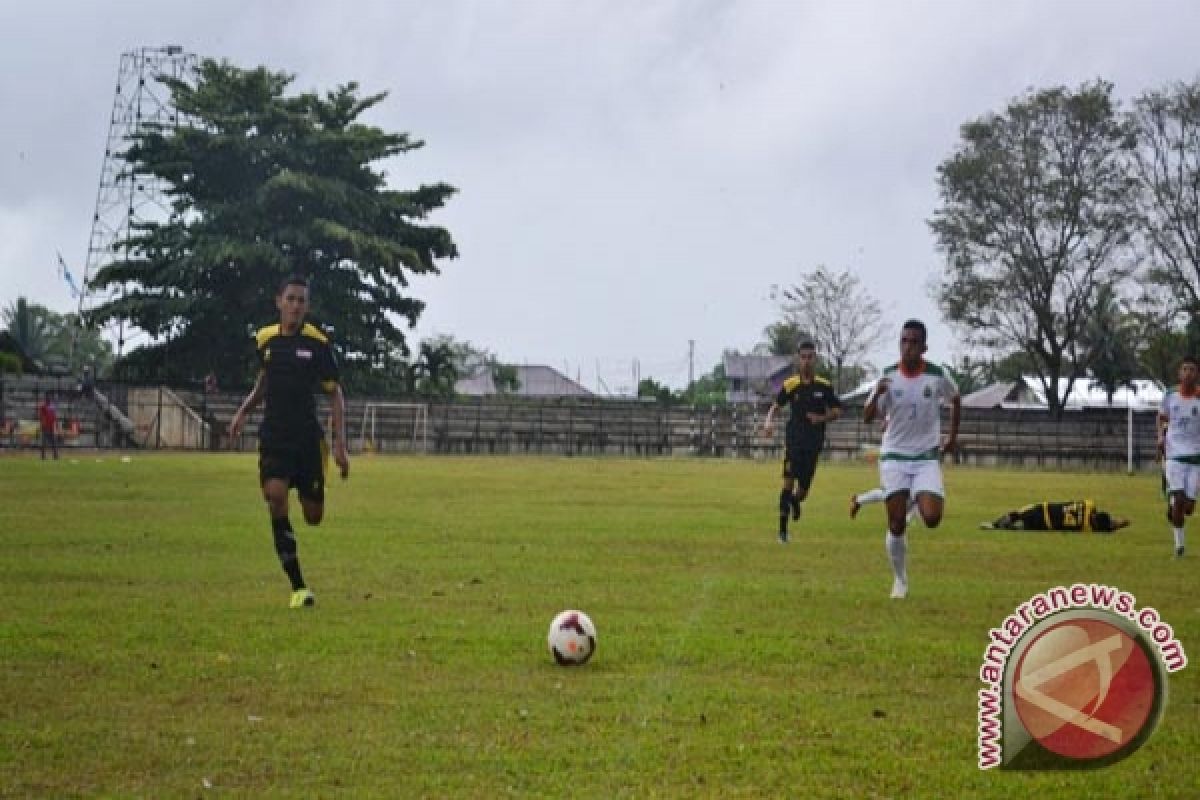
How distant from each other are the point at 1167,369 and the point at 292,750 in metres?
75.1

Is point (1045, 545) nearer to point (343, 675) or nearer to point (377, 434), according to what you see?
point (343, 675)

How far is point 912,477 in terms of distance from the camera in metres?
14.2

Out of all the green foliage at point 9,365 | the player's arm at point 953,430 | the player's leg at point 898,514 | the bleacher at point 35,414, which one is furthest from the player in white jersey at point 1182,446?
the green foliage at point 9,365

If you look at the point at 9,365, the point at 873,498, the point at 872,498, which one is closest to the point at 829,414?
the point at 872,498

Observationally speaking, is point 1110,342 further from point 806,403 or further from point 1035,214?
point 806,403

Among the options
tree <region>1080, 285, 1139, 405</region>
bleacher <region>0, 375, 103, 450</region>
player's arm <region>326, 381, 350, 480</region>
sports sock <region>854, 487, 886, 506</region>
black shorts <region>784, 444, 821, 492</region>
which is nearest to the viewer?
player's arm <region>326, 381, 350, 480</region>

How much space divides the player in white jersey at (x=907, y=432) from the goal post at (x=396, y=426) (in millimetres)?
51184

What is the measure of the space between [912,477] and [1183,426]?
6428 mm

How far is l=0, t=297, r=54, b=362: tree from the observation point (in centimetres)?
10603

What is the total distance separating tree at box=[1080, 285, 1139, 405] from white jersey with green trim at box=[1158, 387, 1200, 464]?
5226 centimetres

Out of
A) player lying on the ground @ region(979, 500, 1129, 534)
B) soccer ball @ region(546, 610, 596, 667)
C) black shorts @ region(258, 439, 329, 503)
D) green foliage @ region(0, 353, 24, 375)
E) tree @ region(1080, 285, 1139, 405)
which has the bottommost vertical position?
soccer ball @ region(546, 610, 596, 667)

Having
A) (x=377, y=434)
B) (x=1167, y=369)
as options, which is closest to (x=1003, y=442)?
(x=1167, y=369)

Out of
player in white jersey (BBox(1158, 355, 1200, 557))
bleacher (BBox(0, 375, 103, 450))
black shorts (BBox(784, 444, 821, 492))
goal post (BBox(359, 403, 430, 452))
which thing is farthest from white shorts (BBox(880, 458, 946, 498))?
goal post (BBox(359, 403, 430, 452))

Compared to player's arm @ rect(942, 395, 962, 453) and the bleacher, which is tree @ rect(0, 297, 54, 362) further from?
player's arm @ rect(942, 395, 962, 453)
